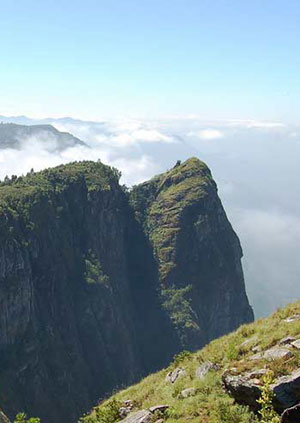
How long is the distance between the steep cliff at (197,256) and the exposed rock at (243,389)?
15616 centimetres

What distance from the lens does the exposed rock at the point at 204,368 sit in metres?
24.7

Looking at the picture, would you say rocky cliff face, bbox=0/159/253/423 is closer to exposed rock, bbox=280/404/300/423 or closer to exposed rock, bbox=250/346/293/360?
exposed rock, bbox=250/346/293/360

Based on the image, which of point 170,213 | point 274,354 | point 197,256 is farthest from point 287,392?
point 170,213

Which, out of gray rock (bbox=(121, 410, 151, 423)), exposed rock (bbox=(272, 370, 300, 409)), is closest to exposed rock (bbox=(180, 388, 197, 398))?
gray rock (bbox=(121, 410, 151, 423))

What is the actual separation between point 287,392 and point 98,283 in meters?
139

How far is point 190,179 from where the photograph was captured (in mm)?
196250

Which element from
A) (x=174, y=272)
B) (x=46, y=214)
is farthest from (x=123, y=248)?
(x=46, y=214)

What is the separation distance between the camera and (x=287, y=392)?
17.6 metres

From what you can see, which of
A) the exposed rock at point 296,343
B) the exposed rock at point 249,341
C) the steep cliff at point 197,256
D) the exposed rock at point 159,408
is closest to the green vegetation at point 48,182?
the steep cliff at point 197,256

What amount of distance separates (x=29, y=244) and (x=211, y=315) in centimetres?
8629

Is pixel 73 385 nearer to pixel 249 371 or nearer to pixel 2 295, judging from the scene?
pixel 2 295

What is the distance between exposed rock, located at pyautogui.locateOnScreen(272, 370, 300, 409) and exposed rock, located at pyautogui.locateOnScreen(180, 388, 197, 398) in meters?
5.98

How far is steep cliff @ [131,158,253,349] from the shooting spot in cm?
18112

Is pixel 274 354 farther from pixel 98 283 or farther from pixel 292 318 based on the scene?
pixel 98 283
